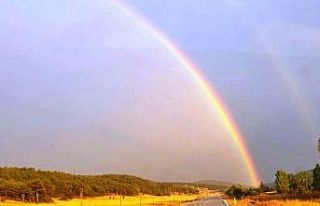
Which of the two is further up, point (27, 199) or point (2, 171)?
point (2, 171)

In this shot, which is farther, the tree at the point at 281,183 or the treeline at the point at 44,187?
the tree at the point at 281,183

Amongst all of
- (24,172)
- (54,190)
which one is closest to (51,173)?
(24,172)

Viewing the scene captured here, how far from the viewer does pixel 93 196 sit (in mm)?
120000

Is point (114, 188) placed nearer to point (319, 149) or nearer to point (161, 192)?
point (161, 192)

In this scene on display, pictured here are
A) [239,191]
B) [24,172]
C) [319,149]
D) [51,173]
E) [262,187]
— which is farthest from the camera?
[262,187]

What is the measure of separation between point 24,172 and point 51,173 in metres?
11.5

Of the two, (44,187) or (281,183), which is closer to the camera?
(44,187)

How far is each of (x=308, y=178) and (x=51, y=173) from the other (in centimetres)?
6694

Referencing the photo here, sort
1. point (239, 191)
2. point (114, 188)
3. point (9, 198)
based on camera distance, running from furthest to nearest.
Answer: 1. point (114, 188)
2. point (239, 191)
3. point (9, 198)

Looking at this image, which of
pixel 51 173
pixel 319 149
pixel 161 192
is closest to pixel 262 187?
pixel 161 192

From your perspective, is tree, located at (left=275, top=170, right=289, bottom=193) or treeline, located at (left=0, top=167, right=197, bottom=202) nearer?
treeline, located at (left=0, top=167, right=197, bottom=202)

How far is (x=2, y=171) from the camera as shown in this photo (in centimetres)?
11231

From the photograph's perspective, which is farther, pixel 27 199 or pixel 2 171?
pixel 2 171

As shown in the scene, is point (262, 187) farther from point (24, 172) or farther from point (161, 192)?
point (24, 172)
